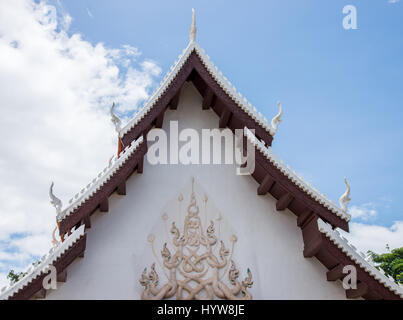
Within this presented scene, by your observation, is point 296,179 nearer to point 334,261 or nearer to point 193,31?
point 334,261

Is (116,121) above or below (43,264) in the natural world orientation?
above

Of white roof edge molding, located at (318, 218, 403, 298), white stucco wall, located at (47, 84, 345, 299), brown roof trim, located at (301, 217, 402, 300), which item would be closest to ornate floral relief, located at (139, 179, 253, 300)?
white stucco wall, located at (47, 84, 345, 299)

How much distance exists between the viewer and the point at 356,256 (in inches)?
233

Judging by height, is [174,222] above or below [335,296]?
above

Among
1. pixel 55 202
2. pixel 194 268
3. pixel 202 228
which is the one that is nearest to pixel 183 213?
pixel 202 228

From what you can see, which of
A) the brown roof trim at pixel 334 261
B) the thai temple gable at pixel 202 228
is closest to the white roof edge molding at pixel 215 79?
the thai temple gable at pixel 202 228

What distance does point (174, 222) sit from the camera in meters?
6.71

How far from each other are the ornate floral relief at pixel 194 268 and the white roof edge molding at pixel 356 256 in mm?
1356

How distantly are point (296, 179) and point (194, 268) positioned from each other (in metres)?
2.08

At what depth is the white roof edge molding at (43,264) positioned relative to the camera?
5.13m

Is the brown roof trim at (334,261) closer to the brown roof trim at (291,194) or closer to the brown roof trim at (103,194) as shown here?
the brown roof trim at (291,194)
